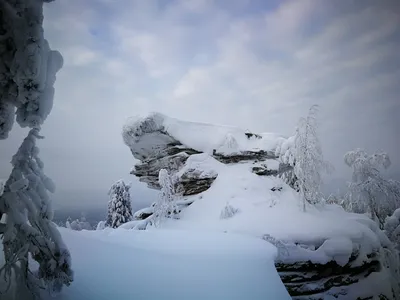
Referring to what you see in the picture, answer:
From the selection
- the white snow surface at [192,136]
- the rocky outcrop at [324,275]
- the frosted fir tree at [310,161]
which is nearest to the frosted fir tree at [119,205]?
the white snow surface at [192,136]

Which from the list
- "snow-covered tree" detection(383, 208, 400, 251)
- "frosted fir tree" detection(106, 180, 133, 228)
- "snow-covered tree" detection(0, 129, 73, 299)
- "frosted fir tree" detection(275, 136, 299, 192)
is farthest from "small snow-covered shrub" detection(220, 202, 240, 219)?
"frosted fir tree" detection(106, 180, 133, 228)

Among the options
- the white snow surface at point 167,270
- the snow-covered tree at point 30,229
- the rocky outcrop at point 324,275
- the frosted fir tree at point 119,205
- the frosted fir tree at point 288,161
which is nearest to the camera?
the snow-covered tree at point 30,229

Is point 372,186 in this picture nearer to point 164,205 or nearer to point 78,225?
point 164,205

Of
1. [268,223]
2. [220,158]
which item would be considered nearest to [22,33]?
[268,223]

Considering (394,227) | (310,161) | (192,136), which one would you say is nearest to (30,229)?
(310,161)

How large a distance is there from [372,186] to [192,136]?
12.8m

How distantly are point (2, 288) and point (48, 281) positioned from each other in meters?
0.40

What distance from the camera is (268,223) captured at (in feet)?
34.8

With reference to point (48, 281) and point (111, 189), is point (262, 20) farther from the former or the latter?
point (111, 189)

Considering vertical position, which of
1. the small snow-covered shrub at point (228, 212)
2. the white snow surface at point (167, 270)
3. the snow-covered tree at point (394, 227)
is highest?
the small snow-covered shrub at point (228, 212)

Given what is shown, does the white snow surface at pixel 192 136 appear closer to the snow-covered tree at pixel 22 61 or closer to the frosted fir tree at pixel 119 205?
the frosted fir tree at pixel 119 205

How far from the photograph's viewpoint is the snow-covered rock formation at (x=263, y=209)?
866cm

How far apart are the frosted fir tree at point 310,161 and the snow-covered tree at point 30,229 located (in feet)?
39.6

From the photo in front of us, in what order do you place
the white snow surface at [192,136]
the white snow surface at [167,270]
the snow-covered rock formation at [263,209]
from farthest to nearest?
the white snow surface at [192,136] → the snow-covered rock formation at [263,209] → the white snow surface at [167,270]
